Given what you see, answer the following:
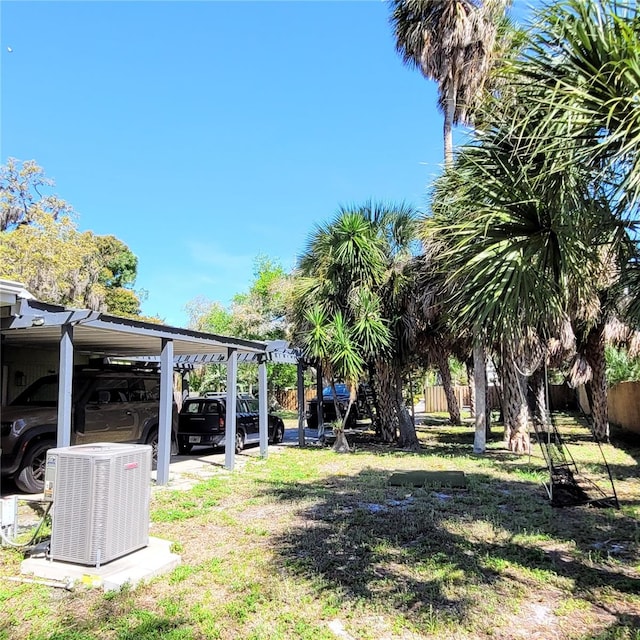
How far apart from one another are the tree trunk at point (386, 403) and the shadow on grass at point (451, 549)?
632 centimetres

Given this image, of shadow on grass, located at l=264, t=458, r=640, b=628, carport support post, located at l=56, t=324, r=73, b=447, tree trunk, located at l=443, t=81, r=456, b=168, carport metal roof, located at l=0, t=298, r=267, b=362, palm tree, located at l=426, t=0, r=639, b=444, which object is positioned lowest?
shadow on grass, located at l=264, t=458, r=640, b=628

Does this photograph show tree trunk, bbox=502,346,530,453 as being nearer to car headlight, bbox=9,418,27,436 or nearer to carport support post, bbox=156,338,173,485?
carport support post, bbox=156,338,173,485

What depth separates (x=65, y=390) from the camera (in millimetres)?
6527

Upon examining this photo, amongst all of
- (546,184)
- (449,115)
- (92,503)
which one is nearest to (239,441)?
(92,503)

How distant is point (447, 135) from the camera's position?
13.6 m

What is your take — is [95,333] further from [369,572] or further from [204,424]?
[369,572]

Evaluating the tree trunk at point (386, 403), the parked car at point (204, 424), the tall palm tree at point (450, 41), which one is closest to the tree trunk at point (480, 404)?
the tree trunk at point (386, 403)

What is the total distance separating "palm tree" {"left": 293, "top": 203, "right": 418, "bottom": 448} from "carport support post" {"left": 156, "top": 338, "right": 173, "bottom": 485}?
4619 mm

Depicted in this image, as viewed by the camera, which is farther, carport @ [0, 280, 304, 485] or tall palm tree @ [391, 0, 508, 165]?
tall palm tree @ [391, 0, 508, 165]

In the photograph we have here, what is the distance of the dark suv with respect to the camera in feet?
24.2

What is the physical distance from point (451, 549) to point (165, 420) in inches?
205

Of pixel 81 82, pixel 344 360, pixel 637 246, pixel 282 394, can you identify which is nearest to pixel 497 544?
pixel 637 246

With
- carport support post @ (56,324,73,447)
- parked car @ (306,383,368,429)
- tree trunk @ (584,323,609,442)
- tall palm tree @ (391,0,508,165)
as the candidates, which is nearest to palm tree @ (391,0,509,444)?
tall palm tree @ (391,0,508,165)

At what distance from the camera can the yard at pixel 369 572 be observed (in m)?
3.46
